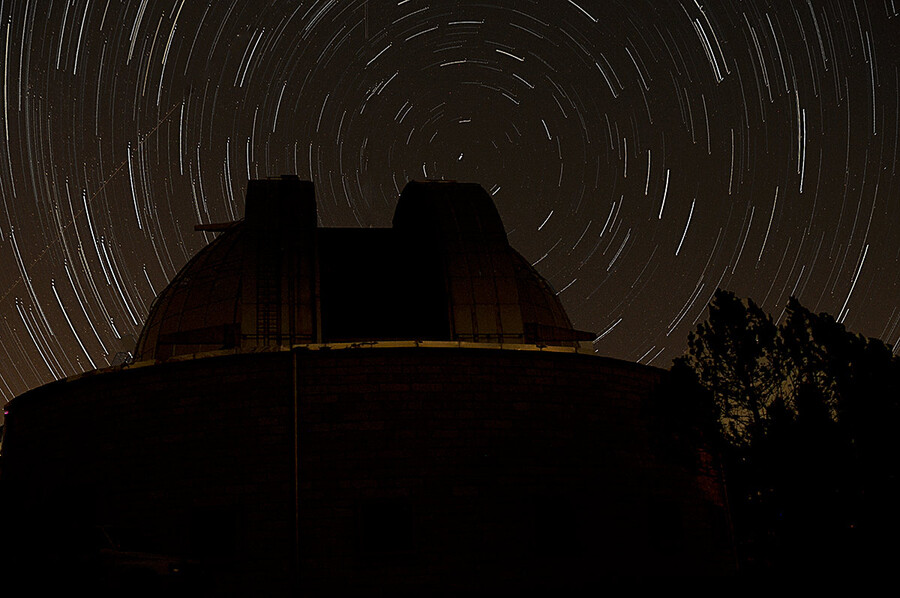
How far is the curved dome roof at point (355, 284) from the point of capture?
18.7 metres

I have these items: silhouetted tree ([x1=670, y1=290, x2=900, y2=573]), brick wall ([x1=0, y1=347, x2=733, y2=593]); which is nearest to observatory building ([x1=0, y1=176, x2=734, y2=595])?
brick wall ([x1=0, y1=347, x2=733, y2=593])

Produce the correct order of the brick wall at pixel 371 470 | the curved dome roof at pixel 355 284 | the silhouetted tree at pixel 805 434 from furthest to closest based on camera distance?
the curved dome roof at pixel 355 284 → the brick wall at pixel 371 470 → the silhouetted tree at pixel 805 434

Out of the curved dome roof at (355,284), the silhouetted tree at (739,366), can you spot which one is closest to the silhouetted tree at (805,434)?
the silhouetted tree at (739,366)

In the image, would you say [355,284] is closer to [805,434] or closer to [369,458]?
[369,458]

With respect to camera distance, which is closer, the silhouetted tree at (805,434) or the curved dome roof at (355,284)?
the silhouetted tree at (805,434)

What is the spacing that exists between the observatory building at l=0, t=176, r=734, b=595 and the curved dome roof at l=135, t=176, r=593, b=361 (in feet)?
0.28

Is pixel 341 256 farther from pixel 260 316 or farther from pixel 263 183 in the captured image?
pixel 260 316

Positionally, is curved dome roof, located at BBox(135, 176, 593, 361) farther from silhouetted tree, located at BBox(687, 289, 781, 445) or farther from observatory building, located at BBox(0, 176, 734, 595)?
silhouetted tree, located at BBox(687, 289, 781, 445)

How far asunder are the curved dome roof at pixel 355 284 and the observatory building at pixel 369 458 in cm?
8

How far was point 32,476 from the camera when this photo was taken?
18094 millimetres

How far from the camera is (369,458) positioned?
16359 millimetres

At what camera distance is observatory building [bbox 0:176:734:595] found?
16000 millimetres

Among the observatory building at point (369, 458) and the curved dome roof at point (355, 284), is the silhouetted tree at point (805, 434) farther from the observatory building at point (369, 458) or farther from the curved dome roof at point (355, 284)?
the curved dome roof at point (355, 284)

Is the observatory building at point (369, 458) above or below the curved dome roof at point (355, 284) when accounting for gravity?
below
